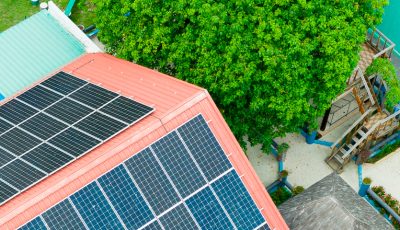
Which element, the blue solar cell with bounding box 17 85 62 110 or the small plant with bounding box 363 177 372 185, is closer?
the blue solar cell with bounding box 17 85 62 110

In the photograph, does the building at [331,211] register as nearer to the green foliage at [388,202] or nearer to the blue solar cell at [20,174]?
the green foliage at [388,202]

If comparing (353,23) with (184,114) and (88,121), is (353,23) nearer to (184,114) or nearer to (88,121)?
(184,114)

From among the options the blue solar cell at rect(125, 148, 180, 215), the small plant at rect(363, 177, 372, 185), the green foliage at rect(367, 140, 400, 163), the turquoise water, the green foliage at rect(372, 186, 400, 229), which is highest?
the blue solar cell at rect(125, 148, 180, 215)

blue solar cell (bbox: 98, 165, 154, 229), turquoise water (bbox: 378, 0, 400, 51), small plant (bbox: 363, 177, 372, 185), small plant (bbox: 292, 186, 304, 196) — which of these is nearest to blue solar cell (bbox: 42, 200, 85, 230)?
blue solar cell (bbox: 98, 165, 154, 229)

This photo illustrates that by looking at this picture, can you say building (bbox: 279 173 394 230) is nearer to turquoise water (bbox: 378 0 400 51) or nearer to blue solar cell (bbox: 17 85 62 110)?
blue solar cell (bbox: 17 85 62 110)

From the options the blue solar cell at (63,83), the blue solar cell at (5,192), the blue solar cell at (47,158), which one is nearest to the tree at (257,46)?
the blue solar cell at (63,83)

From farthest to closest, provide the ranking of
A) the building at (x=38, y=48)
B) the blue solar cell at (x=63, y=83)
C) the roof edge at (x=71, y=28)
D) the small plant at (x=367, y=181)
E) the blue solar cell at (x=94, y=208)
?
the small plant at (x=367, y=181), the building at (x=38, y=48), the roof edge at (x=71, y=28), the blue solar cell at (x=63, y=83), the blue solar cell at (x=94, y=208)
